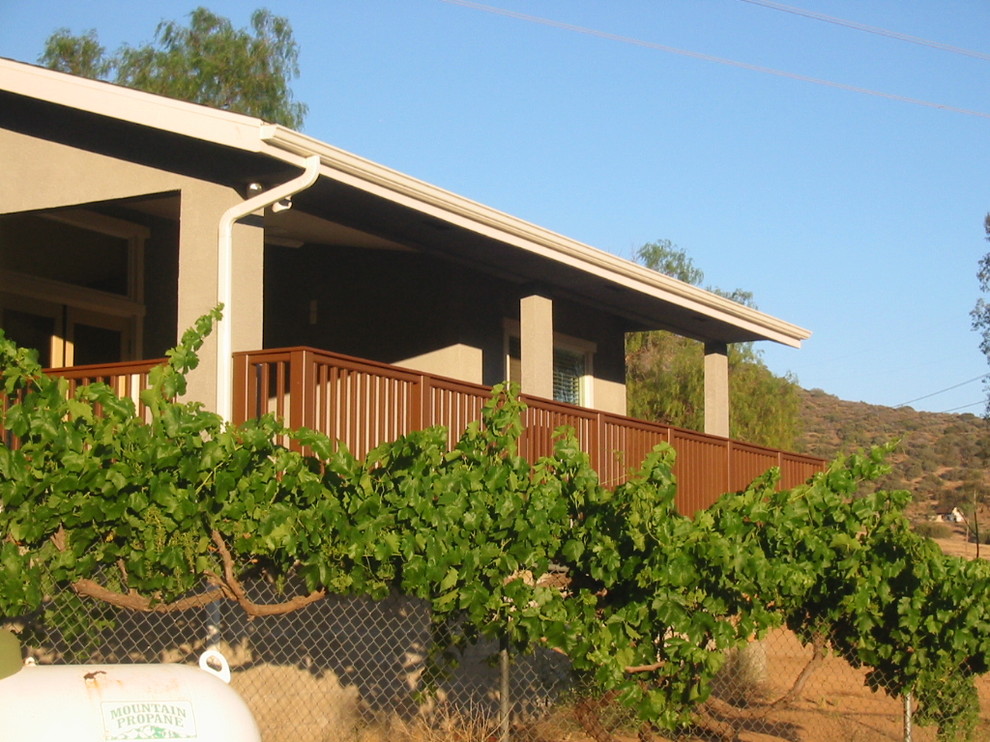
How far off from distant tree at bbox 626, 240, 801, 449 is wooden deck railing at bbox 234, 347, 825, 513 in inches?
499

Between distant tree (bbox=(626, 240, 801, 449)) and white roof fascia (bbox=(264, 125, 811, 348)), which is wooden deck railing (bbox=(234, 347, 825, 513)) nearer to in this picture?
white roof fascia (bbox=(264, 125, 811, 348))

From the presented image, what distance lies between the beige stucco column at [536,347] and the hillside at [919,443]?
1025 inches

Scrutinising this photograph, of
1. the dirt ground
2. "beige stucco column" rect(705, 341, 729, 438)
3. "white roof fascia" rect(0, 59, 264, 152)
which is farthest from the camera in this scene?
"beige stucco column" rect(705, 341, 729, 438)

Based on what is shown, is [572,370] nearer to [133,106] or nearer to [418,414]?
[418,414]

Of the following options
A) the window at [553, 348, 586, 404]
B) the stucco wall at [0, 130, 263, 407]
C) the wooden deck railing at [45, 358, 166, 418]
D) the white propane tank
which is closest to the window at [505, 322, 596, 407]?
the window at [553, 348, 586, 404]

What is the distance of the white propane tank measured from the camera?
4.93 metres

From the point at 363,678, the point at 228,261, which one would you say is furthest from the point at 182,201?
the point at 363,678

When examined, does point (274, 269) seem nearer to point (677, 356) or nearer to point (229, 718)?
point (229, 718)

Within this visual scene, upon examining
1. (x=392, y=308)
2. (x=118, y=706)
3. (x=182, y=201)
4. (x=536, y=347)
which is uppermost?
(x=182, y=201)

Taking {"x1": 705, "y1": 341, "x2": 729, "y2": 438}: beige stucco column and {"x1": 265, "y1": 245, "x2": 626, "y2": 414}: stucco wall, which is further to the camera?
{"x1": 705, "y1": 341, "x2": 729, "y2": 438}: beige stucco column

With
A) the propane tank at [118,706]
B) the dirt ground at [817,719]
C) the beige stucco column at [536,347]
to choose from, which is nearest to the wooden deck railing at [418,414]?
the beige stucco column at [536,347]

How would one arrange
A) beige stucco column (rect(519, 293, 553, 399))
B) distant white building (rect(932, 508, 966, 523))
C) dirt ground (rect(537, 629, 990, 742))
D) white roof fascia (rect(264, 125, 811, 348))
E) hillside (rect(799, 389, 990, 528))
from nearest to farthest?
white roof fascia (rect(264, 125, 811, 348)), dirt ground (rect(537, 629, 990, 742)), beige stucco column (rect(519, 293, 553, 399)), distant white building (rect(932, 508, 966, 523)), hillside (rect(799, 389, 990, 528))

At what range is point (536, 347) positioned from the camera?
11492 millimetres

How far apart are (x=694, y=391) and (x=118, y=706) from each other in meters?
20.6
